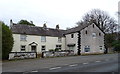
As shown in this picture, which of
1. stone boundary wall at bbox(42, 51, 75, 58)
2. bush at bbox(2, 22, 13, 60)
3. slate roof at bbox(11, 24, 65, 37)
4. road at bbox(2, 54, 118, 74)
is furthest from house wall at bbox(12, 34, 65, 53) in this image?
road at bbox(2, 54, 118, 74)

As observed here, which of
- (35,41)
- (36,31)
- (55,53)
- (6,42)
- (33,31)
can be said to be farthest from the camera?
(36,31)

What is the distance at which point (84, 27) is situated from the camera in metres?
37.6

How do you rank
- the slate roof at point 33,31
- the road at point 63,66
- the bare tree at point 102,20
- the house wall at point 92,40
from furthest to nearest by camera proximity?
the bare tree at point 102,20 → the house wall at point 92,40 → the slate roof at point 33,31 → the road at point 63,66

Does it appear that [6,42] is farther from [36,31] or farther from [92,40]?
[92,40]

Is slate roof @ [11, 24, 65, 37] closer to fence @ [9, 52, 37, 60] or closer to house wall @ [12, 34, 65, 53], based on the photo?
house wall @ [12, 34, 65, 53]

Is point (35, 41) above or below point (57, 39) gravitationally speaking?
below

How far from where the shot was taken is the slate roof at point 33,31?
34.6 meters

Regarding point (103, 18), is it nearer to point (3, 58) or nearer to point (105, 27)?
point (105, 27)

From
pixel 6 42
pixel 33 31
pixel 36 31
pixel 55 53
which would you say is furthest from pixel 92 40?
pixel 6 42

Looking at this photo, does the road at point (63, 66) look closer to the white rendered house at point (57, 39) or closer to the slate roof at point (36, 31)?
the white rendered house at point (57, 39)

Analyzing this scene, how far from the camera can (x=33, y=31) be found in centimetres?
3688

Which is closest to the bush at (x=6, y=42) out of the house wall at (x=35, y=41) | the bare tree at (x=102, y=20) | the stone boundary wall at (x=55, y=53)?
the stone boundary wall at (x=55, y=53)

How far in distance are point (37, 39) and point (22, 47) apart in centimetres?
382

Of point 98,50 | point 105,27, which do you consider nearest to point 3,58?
point 98,50
